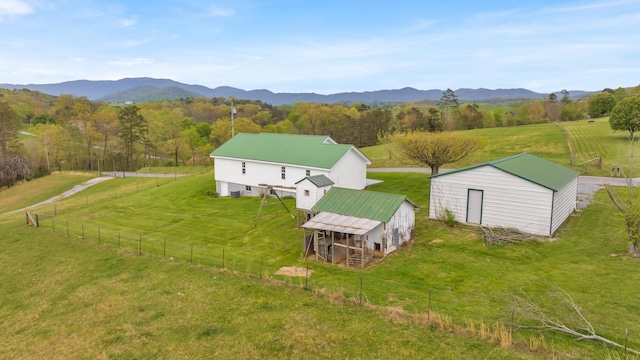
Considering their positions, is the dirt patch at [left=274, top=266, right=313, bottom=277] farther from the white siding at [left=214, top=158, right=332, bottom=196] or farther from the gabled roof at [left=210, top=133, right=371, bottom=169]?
the gabled roof at [left=210, top=133, right=371, bottom=169]

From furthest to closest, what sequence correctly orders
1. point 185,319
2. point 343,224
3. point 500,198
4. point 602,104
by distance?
point 602,104 < point 500,198 < point 343,224 < point 185,319

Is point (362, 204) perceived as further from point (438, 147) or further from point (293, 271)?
point (438, 147)

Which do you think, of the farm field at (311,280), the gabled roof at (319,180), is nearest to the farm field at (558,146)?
the gabled roof at (319,180)

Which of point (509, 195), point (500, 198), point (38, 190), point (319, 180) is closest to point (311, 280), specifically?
point (319, 180)

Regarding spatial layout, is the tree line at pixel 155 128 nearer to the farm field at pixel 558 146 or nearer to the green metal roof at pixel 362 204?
the farm field at pixel 558 146

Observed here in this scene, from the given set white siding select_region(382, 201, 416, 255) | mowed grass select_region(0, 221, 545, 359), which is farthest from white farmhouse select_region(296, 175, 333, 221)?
mowed grass select_region(0, 221, 545, 359)

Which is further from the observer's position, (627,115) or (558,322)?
(627,115)
